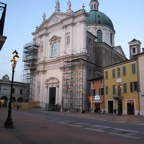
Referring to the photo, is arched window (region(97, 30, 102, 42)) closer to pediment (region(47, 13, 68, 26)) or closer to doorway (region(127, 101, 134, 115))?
pediment (region(47, 13, 68, 26))

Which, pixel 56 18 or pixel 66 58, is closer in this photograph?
pixel 66 58

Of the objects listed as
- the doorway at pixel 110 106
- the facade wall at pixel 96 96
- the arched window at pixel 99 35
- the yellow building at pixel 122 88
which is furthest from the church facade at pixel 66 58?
the yellow building at pixel 122 88

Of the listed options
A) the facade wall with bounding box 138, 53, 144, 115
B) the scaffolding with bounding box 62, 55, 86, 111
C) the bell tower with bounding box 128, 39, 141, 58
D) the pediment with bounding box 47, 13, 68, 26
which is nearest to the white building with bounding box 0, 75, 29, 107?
the pediment with bounding box 47, 13, 68, 26

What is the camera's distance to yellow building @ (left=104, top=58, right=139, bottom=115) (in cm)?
3722

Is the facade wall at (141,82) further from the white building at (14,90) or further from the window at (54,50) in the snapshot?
the white building at (14,90)

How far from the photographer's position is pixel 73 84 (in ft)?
169

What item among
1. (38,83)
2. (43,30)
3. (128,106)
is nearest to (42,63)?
(38,83)

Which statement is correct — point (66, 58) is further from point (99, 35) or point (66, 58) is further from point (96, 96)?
point (99, 35)

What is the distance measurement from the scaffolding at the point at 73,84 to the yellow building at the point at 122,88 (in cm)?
773

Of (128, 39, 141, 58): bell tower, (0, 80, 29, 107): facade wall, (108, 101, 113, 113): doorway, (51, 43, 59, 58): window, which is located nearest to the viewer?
(108, 101, 113, 113): doorway

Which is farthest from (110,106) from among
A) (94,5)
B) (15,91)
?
(94,5)

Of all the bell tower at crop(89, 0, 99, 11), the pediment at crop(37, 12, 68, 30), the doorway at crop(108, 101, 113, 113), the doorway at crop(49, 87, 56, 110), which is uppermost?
the bell tower at crop(89, 0, 99, 11)

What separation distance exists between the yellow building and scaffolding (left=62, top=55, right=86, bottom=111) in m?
7.73

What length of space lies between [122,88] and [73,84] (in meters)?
15.1
